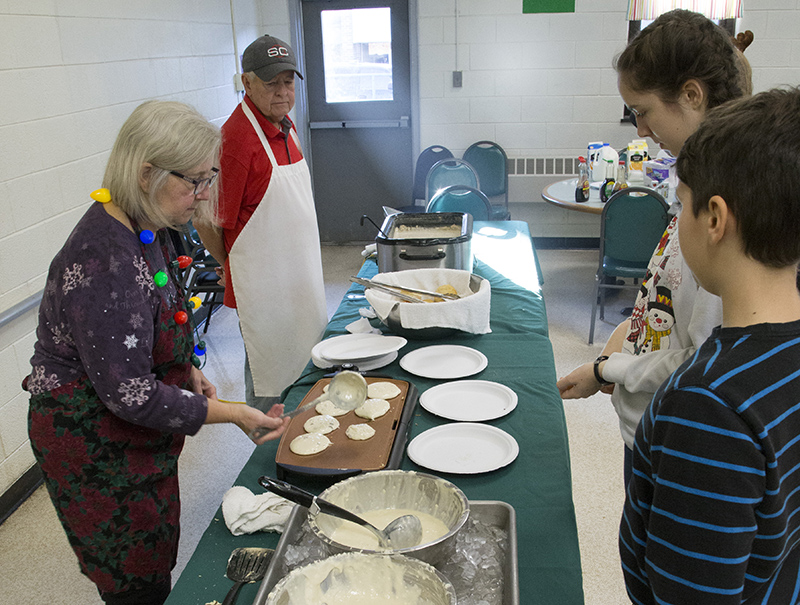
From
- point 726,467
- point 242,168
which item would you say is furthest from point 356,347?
point 726,467

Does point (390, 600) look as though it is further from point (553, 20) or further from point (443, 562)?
point (553, 20)

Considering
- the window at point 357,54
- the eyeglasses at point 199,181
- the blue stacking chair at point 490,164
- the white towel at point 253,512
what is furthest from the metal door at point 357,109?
the white towel at point 253,512

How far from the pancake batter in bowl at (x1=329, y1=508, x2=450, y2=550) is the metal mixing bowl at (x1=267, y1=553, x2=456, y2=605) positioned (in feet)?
0.15

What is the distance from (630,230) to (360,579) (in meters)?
3.12

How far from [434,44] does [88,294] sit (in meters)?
4.58

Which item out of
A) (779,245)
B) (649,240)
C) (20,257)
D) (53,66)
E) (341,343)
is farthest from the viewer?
(649,240)

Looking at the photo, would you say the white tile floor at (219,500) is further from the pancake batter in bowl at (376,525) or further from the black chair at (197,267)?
the pancake batter in bowl at (376,525)

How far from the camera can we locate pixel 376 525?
1.11m

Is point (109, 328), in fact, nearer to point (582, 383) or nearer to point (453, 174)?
point (582, 383)

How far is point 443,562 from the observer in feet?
3.29

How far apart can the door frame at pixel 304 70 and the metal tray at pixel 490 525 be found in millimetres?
4702

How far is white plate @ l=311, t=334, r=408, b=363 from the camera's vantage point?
1800 millimetres

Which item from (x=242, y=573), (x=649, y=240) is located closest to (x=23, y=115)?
(x=242, y=573)

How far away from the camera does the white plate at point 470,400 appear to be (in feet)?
5.02
